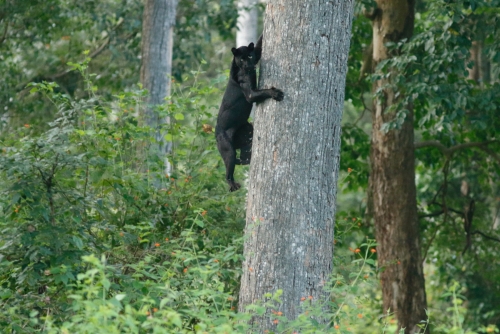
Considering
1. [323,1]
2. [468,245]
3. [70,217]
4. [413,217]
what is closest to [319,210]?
[323,1]

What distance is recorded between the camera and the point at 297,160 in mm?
5637

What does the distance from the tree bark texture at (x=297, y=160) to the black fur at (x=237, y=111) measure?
59 centimetres

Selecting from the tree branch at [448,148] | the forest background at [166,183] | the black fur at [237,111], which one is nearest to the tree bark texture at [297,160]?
the forest background at [166,183]

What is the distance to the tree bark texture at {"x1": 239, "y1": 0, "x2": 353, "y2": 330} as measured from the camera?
5594mm

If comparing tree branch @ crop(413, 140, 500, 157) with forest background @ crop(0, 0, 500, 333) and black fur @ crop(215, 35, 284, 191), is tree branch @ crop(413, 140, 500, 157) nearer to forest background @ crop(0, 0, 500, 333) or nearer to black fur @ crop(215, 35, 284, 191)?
forest background @ crop(0, 0, 500, 333)

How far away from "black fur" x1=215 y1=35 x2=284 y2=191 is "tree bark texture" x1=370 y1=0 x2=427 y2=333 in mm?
3431

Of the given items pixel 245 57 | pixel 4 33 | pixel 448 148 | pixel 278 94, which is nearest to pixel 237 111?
pixel 245 57

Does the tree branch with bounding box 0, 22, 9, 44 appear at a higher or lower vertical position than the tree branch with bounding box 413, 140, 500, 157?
higher

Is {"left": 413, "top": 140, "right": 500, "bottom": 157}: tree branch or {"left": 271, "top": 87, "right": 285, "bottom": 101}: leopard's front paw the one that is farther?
{"left": 413, "top": 140, "right": 500, "bottom": 157}: tree branch

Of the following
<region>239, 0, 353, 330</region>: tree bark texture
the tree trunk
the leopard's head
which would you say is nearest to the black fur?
the leopard's head

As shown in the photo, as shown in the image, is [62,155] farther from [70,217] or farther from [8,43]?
[8,43]

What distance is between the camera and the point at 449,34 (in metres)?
9.37

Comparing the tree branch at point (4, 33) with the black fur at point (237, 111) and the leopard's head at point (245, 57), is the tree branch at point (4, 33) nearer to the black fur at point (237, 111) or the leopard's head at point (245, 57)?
the black fur at point (237, 111)

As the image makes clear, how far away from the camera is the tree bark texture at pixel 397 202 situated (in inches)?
425
